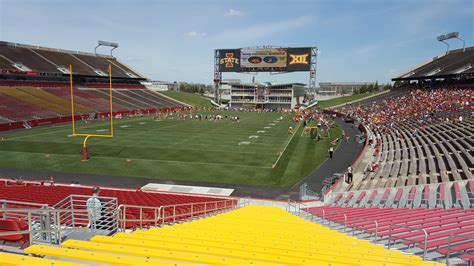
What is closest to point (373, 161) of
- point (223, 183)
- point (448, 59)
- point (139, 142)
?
point (223, 183)

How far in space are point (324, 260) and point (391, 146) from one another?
25115 millimetres

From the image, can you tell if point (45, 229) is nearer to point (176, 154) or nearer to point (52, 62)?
point (176, 154)

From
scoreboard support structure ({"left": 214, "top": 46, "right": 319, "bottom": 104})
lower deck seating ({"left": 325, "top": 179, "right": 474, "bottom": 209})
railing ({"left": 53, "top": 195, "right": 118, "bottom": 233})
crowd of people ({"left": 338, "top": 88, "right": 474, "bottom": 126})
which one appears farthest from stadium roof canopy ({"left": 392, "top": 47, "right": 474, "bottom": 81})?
railing ({"left": 53, "top": 195, "right": 118, "bottom": 233})

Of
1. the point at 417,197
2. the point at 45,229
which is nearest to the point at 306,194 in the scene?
the point at 417,197

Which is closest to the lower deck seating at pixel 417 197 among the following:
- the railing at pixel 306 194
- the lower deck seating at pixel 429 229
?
the railing at pixel 306 194

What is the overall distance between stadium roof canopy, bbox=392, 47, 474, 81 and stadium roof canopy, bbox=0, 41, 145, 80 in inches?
2489

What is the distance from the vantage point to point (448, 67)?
56.6 metres

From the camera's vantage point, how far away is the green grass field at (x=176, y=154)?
21.6m

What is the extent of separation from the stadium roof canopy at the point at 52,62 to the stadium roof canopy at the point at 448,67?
63.2m

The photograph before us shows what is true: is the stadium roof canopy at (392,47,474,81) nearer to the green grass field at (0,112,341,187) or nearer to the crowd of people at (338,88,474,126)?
the crowd of people at (338,88,474,126)

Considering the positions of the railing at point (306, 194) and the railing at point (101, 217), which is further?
the railing at point (306, 194)

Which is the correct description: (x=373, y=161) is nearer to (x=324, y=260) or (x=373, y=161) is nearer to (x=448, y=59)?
(x=324, y=260)

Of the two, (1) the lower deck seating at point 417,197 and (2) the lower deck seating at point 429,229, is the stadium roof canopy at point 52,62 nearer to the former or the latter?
(1) the lower deck seating at point 417,197

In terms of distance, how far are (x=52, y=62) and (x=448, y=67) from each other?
72.7m
